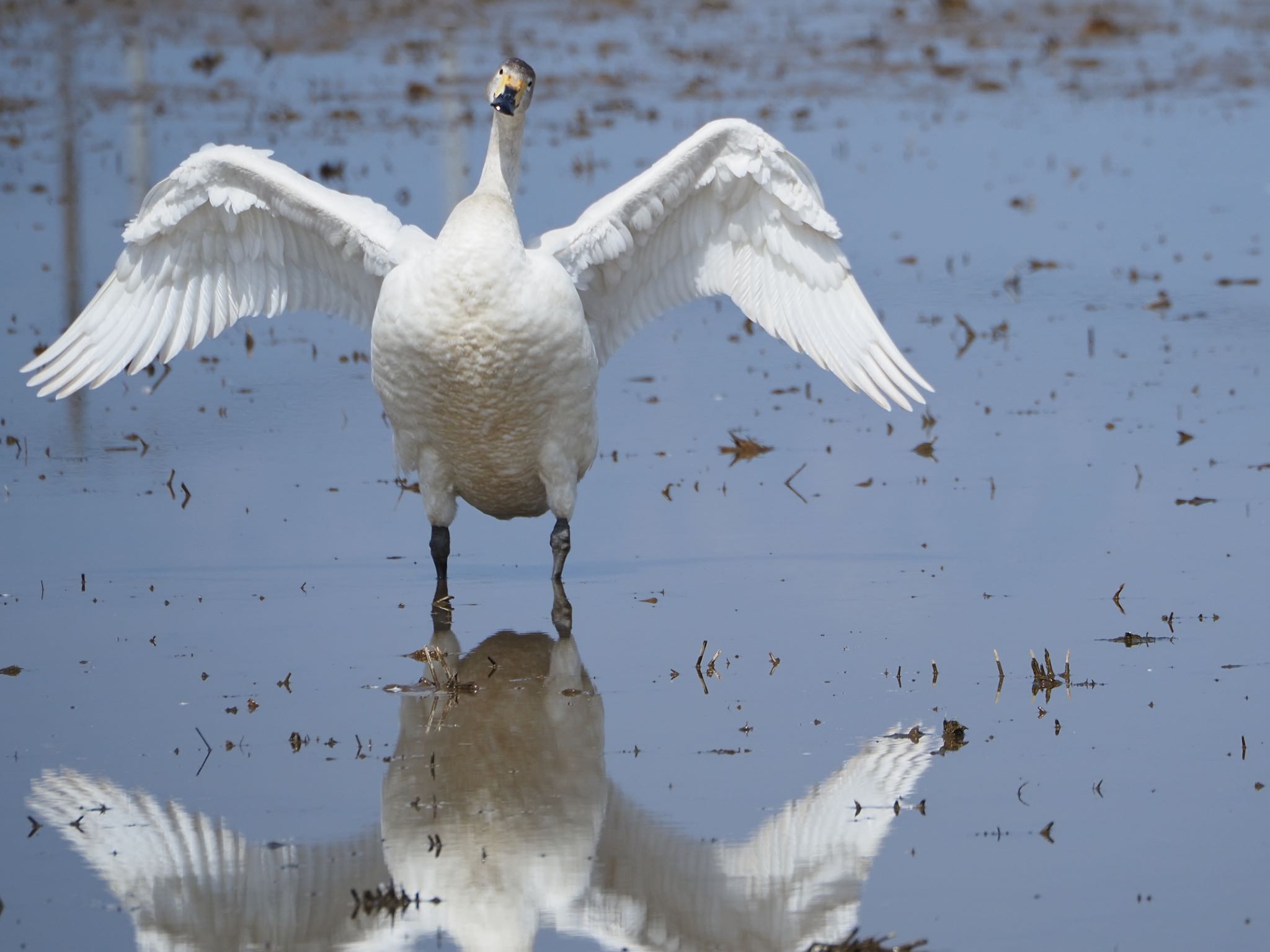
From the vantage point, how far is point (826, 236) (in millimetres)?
9125

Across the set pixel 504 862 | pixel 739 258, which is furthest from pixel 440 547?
pixel 504 862

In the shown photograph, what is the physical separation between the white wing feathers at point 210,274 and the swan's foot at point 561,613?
1.53 meters

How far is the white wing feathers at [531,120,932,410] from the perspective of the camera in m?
8.75

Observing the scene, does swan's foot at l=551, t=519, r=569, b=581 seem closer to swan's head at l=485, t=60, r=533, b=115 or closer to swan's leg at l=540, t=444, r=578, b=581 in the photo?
swan's leg at l=540, t=444, r=578, b=581

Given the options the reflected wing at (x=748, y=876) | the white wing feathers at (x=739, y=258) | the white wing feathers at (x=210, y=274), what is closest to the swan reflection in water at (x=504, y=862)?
the reflected wing at (x=748, y=876)

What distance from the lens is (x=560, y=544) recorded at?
8.84 m

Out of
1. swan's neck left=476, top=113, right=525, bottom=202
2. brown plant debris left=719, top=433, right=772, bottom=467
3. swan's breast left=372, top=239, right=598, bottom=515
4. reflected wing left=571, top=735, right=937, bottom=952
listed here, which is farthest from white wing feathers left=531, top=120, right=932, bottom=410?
reflected wing left=571, top=735, right=937, bottom=952

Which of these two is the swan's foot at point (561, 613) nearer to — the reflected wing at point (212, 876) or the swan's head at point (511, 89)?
the swan's head at point (511, 89)

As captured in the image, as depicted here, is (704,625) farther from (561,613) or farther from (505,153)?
(505,153)

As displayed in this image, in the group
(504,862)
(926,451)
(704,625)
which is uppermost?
(926,451)

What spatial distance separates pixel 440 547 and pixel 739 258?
182 centimetres

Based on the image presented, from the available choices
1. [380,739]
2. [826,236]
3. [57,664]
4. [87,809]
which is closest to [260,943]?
[87,809]

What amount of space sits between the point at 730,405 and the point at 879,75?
13.9 m

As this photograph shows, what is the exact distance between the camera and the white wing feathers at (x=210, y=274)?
8891mm
